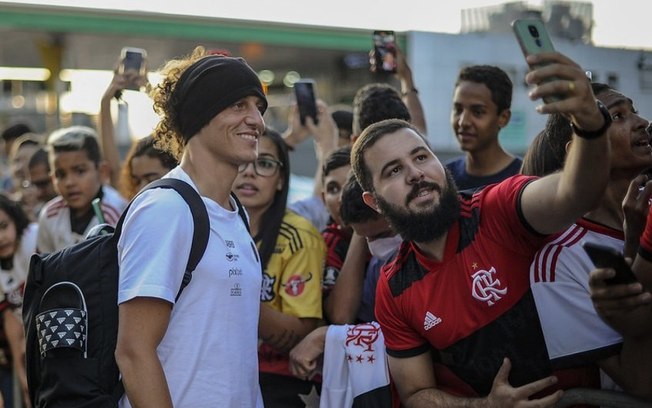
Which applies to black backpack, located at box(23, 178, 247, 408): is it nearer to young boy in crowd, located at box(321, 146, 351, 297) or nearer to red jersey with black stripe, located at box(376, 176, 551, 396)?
red jersey with black stripe, located at box(376, 176, 551, 396)

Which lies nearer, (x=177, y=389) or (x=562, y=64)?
(x=562, y=64)

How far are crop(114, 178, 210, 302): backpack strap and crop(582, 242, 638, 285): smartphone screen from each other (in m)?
1.27

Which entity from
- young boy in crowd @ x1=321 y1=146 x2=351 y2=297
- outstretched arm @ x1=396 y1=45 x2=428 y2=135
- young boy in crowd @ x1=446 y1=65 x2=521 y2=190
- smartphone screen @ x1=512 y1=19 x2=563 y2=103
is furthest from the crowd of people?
outstretched arm @ x1=396 y1=45 x2=428 y2=135

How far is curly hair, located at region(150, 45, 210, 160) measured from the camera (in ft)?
11.2

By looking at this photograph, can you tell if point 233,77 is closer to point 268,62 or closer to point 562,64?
point 562,64

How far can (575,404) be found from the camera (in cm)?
325

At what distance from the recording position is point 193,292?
10.2 ft

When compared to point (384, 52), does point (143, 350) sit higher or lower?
lower

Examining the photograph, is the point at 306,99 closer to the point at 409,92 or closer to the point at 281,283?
the point at 409,92

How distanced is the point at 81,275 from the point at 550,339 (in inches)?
65.9

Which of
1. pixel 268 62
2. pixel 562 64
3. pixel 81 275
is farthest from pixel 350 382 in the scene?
pixel 268 62

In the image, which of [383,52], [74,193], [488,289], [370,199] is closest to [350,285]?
[370,199]

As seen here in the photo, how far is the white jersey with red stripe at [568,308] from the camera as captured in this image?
10.5 feet

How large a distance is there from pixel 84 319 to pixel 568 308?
1701 mm
